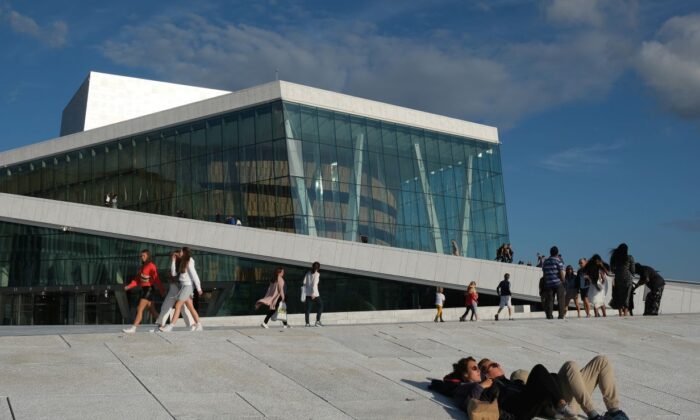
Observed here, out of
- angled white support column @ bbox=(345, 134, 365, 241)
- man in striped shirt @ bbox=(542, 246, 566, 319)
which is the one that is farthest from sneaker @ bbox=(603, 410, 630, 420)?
angled white support column @ bbox=(345, 134, 365, 241)

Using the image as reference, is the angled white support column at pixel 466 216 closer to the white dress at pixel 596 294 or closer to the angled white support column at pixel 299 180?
the angled white support column at pixel 299 180

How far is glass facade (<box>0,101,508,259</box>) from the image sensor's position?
36.2 m

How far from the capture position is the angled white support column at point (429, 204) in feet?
132

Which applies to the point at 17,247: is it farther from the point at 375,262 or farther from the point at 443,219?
the point at 443,219

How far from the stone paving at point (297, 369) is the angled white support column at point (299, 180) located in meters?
18.5

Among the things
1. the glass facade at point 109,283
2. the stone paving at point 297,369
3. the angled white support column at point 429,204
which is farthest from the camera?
the angled white support column at point 429,204

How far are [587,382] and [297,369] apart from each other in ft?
12.8

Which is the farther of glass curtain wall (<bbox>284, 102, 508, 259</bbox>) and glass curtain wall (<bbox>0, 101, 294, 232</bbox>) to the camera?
glass curtain wall (<bbox>284, 102, 508, 259</bbox>)

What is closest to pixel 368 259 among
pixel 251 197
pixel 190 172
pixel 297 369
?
pixel 251 197

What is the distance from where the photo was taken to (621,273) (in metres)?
20.5

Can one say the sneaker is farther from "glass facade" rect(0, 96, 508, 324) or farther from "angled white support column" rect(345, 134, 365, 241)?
"angled white support column" rect(345, 134, 365, 241)

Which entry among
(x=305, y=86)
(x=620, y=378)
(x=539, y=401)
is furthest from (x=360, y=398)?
(x=305, y=86)

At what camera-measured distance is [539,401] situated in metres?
9.69

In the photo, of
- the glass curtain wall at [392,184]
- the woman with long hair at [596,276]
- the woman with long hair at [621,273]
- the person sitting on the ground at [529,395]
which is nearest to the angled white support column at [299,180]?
the glass curtain wall at [392,184]
